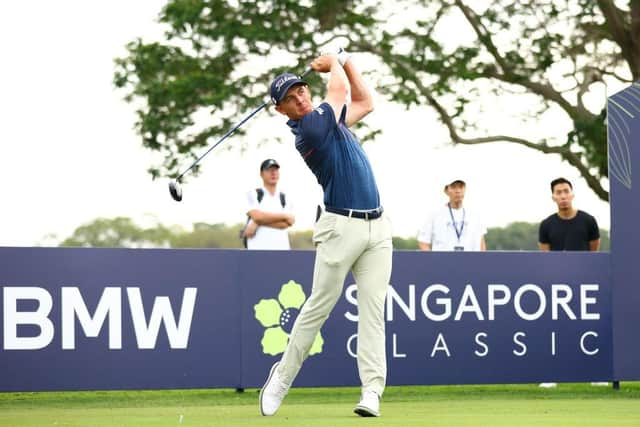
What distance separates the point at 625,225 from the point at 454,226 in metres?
1.70

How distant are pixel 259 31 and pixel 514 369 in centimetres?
921

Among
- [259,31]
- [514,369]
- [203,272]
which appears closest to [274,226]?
[203,272]

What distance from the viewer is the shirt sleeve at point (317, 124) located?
722 cm

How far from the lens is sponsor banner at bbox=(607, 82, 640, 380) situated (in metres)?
10.2

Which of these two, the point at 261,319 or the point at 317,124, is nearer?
the point at 317,124

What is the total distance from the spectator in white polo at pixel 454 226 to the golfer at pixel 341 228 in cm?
384

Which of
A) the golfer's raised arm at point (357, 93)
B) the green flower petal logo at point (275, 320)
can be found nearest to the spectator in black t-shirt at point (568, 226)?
the green flower petal logo at point (275, 320)

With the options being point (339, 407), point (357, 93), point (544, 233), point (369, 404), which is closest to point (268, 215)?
point (544, 233)

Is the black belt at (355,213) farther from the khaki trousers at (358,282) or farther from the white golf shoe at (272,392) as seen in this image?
the white golf shoe at (272,392)

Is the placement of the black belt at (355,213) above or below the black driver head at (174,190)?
below

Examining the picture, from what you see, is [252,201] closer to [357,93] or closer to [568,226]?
[568,226]

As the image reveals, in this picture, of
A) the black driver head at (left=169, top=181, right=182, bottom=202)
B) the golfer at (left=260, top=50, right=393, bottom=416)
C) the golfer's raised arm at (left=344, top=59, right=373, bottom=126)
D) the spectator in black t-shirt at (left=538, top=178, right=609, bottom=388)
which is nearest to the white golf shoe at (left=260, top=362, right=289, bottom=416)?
the golfer at (left=260, top=50, right=393, bottom=416)

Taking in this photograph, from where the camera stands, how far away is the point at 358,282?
7676 millimetres

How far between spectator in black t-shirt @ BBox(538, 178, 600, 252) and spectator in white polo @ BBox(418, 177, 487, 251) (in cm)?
63
